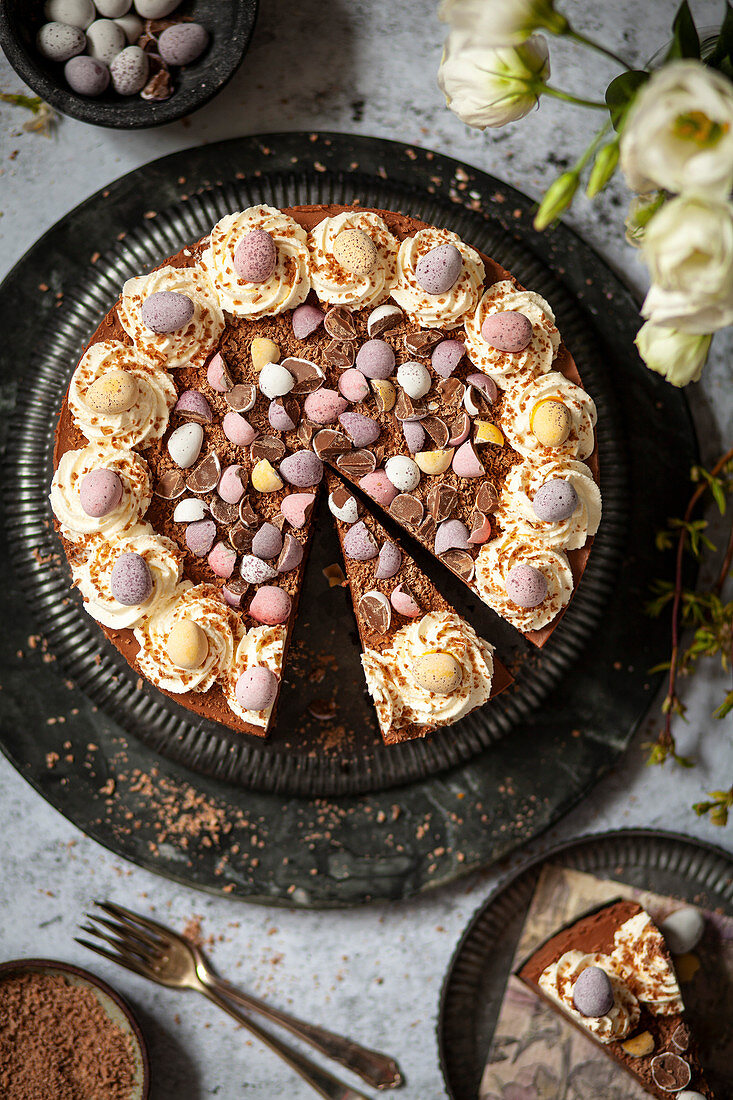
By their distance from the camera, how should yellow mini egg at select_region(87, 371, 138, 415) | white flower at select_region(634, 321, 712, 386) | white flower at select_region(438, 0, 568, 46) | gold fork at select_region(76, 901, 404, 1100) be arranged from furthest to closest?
gold fork at select_region(76, 901, 404, 1100), yellow mini egg at select_region(87, 371, 138, 415), white flower at select_region(634, 321, 712, 386), white flower at select_region(438, 0, 568, 46)

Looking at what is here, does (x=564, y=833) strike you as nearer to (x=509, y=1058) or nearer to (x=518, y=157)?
(x=509, y=1058)

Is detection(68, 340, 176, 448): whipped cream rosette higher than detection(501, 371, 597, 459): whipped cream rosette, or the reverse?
detection(68, 340, 176, 448): whipped cream rosette

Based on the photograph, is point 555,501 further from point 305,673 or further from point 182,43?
point 182,43

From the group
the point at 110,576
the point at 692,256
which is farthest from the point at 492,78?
the point at 110,576

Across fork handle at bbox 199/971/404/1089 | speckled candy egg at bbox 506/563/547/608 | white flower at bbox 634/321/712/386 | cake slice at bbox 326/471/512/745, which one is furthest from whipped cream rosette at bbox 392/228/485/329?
fork handle at bbox 199/971/404/1089

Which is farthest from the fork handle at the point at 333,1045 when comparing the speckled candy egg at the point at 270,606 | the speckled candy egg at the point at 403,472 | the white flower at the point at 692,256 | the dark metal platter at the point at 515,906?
the white flower at the point at 692,256

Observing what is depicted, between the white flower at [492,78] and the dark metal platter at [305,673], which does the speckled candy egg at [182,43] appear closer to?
the dark metal platter at [305,673]

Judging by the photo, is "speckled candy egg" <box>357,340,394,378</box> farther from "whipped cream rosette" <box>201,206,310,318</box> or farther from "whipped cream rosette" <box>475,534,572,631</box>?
"whipped cream rosette" <box>475,534,572,631</box>
